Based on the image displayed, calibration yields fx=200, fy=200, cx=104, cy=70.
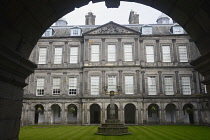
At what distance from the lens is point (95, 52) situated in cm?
3120

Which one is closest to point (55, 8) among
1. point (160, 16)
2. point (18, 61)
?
point (18, 61)

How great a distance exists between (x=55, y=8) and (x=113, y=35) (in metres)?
26.7

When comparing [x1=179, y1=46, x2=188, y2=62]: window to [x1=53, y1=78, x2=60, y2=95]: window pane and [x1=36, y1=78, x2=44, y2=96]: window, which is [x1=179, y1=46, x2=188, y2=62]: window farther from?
[x1=36, y1=78, x2=44, y2=96]: window

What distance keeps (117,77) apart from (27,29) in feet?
83.8

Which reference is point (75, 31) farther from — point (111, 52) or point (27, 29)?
point (27, 29)

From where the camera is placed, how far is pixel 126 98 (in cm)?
2897

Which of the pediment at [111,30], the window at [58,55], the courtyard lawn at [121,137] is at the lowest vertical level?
the courtyard lawn at [121,137]

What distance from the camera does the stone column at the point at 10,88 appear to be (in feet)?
13.8

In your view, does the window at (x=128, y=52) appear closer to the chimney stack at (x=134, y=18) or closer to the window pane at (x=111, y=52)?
the window pane at (x=111, y=52)

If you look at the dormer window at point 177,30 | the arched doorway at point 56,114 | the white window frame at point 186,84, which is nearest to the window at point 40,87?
the arched doorway at point 56,114

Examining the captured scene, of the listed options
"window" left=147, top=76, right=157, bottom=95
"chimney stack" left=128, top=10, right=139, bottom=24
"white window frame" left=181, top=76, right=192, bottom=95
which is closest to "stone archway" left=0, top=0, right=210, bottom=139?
"window" left=147, top=76, right=157, bottom=95

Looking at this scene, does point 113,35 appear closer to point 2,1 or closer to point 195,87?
point 195,87

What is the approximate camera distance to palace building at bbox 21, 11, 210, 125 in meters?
29.4

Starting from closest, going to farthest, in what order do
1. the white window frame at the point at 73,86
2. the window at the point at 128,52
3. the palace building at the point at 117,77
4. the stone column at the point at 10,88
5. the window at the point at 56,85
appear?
1. the stone column at the point at 10,88
2. the palace building at the point at 117,77
3. the white window frame at the point at 73,86
4. the window at the point at 128,52
5. the window at the point at 56,85
